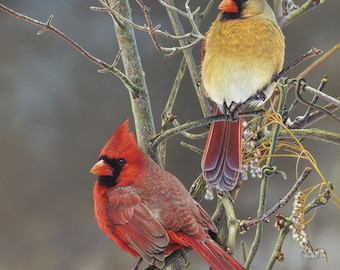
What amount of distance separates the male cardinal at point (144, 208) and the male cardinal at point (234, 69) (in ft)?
0.44

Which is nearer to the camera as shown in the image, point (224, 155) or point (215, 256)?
point (215, 256)

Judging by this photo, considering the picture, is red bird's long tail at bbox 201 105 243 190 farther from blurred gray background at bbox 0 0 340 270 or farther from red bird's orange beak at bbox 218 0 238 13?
red bird's orange beak at bbox 218 0 238 13

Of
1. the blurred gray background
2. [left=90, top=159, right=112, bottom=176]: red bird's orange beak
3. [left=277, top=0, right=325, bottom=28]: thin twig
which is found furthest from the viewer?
the blurred gray background

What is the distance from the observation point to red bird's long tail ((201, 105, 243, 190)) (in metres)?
1.51

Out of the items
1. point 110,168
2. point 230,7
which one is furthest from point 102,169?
point 230,7

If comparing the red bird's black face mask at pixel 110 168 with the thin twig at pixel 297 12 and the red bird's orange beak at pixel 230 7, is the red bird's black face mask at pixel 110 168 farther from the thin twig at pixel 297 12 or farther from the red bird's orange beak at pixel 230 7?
the thin twig at pixel 297 12

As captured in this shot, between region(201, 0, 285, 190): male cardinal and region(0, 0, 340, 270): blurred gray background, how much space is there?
136 mm

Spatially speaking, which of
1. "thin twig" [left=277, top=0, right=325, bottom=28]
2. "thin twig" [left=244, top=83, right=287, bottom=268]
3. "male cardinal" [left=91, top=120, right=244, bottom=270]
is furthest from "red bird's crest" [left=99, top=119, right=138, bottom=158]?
"thin twig" [left=277, top=0, right=325, bottom=28]

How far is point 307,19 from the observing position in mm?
1672

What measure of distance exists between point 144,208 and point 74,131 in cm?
42

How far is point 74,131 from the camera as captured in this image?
173 cm

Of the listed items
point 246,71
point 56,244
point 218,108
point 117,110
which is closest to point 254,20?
point 246,71

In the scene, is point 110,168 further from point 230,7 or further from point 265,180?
point 230,7

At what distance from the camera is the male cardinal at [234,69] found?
144 centimetres
